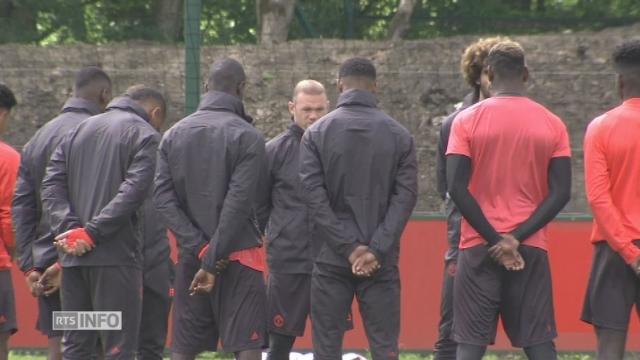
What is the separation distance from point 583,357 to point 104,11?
1593cm

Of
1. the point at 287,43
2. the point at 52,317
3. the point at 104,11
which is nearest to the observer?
the point at 52,317

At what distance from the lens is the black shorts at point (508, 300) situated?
7.26m

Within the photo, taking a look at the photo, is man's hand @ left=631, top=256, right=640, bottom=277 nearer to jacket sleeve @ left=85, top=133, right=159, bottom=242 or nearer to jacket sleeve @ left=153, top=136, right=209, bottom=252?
jacket sleeve @ left=153, top=136, right=209, bottom=252

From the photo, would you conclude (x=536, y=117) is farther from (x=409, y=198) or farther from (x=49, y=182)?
(x=49, y=182)

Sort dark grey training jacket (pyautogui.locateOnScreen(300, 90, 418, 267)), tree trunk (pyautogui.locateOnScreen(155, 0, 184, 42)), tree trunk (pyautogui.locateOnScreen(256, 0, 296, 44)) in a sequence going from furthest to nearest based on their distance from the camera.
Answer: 1. tree trunk (pyautogui.locateOnScreen(155, 0, 184, 42))
2. tree trunk (pyautogui.locateOnScreen(256, 0, 296, 44))
3. dark grey training jacket (pyautogui.locateOnScreen(300, 90, 418, 267))

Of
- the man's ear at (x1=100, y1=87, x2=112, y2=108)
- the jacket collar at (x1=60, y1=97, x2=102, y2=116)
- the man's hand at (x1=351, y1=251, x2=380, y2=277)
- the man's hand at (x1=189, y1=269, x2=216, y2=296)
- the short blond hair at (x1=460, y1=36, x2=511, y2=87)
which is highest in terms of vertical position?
the short blond hair at (x1=460, y1=36, x2=511, y2=87)

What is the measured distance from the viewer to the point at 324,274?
7836 mm

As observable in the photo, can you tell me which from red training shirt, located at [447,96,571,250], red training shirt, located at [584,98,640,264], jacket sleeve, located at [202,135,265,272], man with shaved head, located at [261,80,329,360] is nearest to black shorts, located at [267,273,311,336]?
man with shaved head, located at [261,80,329,360]

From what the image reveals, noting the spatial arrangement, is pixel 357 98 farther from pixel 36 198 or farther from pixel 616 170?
pixel 36 198

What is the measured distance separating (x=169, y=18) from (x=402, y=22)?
439 centimetres

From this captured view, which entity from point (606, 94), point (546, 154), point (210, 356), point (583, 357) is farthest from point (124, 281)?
point (606, 94)

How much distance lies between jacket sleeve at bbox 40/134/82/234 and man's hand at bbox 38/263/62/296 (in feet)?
1.26

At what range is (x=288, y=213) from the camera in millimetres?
8750

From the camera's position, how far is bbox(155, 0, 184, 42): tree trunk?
23000 mm
